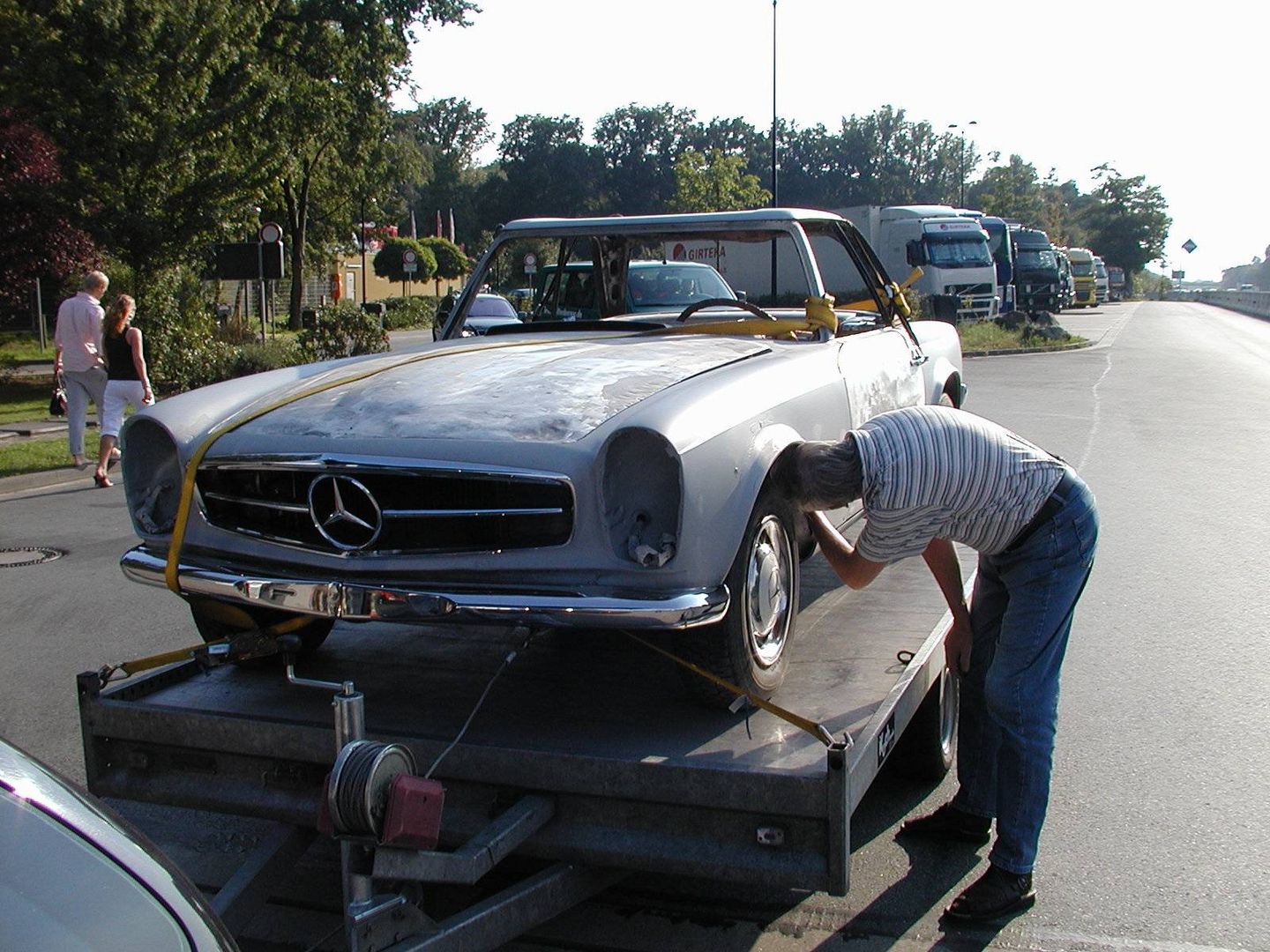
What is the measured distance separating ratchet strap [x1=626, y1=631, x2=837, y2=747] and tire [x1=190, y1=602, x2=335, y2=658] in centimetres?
120

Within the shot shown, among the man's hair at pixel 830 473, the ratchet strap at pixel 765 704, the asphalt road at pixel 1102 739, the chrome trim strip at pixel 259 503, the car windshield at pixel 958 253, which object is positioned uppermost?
the car windshield at pixel 958 253

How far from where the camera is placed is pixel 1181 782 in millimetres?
4512

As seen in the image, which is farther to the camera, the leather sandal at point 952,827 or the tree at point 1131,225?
the tree at point 1131,225

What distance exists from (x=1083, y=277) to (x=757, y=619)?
66.3m

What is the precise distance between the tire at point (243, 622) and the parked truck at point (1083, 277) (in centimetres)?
6437

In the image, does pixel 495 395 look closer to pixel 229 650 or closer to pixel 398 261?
pixel 229 650

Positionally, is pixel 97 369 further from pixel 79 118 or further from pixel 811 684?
pixel 811 684

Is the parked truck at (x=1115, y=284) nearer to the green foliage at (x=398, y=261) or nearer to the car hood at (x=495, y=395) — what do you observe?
the green foliage at (x=398, y=261)

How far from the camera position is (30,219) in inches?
691

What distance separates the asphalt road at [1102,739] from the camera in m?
3.53

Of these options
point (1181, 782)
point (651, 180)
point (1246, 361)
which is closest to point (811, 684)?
point (1181, 782)

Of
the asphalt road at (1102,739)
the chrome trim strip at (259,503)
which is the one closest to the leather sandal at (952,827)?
the asphalt road at (1102,739)

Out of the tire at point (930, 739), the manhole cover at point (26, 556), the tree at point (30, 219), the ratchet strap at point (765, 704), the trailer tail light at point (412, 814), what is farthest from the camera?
the tree at point (30, 219)

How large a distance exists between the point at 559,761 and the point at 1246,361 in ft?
84.7
